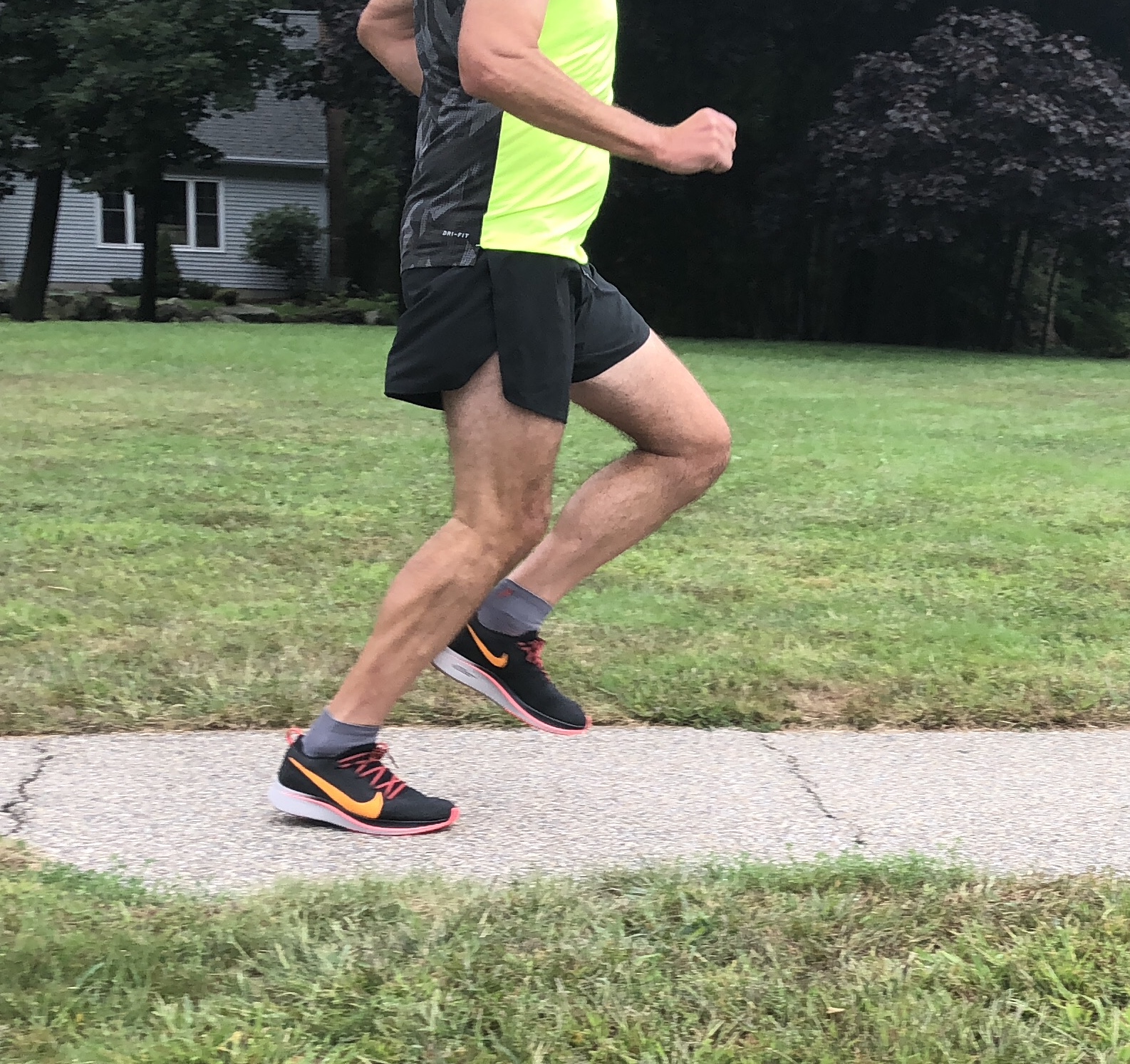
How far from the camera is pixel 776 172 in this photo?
22656 millimetres

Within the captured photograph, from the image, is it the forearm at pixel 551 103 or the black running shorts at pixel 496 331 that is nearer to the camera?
the forearm at pixel 551 103

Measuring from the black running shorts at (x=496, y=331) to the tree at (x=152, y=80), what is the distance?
69.4 ft

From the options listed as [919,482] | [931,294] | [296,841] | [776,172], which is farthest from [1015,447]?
[931,294]

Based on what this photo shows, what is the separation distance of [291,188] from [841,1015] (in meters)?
31.5

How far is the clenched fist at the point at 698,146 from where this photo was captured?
2570 millimetres

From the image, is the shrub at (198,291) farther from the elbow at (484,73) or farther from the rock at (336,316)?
the elbow at (484,73)

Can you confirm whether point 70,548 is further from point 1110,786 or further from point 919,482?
point 919,482

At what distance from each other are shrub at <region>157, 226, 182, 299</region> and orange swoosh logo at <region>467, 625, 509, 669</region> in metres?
26.5

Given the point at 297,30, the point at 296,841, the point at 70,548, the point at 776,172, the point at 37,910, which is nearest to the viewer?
the point at 37,910

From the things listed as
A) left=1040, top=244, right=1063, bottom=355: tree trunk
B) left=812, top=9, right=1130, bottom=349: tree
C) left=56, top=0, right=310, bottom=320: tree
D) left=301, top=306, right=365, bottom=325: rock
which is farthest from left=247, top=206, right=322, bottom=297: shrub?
left=1040, top=244, right=1063, bottom=355: tree trunk

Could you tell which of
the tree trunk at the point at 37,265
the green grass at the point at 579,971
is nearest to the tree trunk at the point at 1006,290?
the tree trunk at the point at 37,265

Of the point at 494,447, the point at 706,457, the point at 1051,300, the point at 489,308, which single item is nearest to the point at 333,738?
the point at 494,447

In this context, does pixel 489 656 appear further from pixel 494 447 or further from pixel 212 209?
pixel 212 209

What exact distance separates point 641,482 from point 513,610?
40 cm
